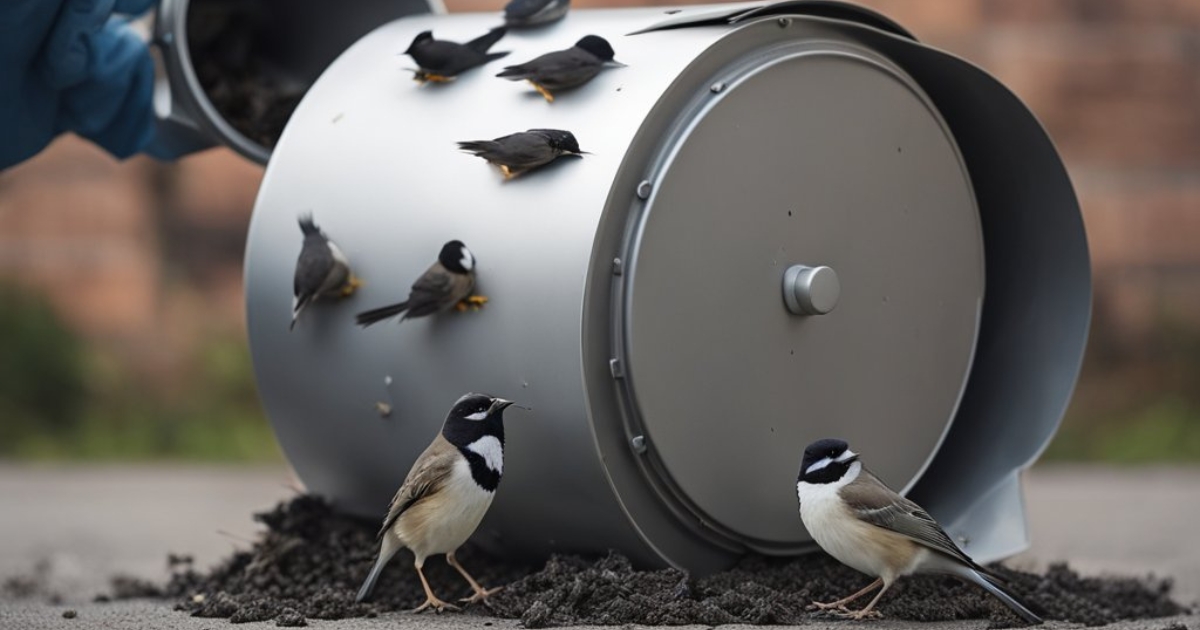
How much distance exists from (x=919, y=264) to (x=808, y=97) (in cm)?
60

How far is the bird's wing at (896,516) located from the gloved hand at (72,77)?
105 inches

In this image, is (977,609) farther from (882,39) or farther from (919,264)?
(882,39)

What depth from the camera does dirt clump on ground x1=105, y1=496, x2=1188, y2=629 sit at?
3.65m

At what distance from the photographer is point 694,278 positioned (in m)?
3.72

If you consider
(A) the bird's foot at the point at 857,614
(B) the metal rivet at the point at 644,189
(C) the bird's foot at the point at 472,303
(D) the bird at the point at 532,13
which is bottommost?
(A) the bird's foot at the point at 857,614

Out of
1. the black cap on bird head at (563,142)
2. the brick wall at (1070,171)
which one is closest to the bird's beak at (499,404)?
the black cap on bird head at (563,142)

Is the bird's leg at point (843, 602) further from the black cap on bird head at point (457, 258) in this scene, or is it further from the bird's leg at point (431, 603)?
the black cap on bird head at point (457, 258)

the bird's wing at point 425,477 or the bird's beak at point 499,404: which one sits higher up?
the bird's beak at point 499,404

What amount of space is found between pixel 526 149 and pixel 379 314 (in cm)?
59

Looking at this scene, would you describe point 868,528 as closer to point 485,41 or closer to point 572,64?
point 572,64

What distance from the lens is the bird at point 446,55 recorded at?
416 cm

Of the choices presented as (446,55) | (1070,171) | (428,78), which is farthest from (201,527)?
(1070,171)

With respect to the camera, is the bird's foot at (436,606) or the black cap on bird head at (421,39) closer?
the bird's foot at (436,606)

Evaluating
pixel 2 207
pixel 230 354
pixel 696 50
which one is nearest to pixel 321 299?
pixel 696 50
